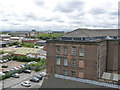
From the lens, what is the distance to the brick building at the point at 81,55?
21469mm

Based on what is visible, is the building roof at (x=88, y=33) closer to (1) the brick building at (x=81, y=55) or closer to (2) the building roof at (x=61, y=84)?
(1) the brick building at (x=81, y=55)

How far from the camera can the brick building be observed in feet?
70.4

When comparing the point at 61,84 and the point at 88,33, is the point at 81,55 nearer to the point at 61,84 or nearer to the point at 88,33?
the point at 88,33

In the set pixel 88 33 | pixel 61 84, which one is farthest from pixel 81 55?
pixel 61 84

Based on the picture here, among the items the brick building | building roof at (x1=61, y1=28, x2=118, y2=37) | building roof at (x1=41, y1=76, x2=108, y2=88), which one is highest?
building roof at (x1=61, y1=28, x2=118, y2=37)

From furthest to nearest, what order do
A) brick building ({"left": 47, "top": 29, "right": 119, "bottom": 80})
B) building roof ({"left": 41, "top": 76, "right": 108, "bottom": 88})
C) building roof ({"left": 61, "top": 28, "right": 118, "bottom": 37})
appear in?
1. building roof ({"left": 61, "top": 28, "right": 118, "bottom": 37})
2. building roof ({"left": 41, "top": 76, "right": 108, "bottom": 88})
3. brick building ({"left": 47, "top": 29, "right": 119, "bottom": 80})

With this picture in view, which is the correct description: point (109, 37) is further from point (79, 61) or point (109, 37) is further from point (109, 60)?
point (79, 61)

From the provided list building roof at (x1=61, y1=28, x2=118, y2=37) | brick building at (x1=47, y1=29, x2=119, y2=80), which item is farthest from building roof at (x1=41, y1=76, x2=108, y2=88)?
building roof at (x1=61, y1=28, x2=118, y2=37)

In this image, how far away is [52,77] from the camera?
25.4 meters

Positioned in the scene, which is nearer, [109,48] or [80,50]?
[80,50]

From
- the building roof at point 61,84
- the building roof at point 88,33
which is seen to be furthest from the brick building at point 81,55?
the building roof at point 61,84

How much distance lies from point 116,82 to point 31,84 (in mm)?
18340

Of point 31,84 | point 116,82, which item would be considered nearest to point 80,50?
point 116,82

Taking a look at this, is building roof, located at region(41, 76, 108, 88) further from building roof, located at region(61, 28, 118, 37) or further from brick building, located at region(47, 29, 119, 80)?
building roof, located at region(61, 28, 118, 37)
